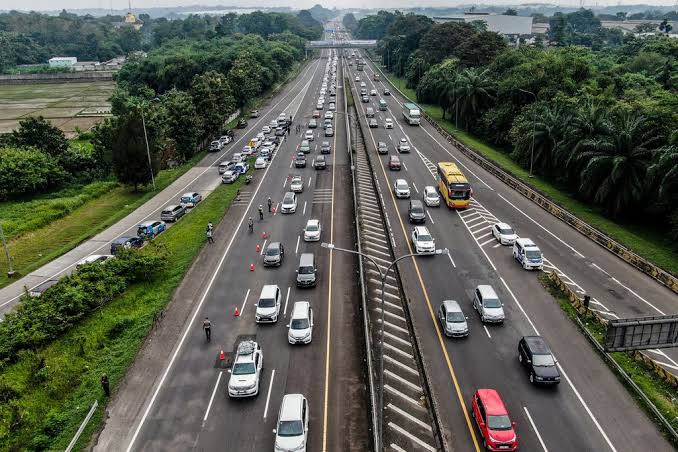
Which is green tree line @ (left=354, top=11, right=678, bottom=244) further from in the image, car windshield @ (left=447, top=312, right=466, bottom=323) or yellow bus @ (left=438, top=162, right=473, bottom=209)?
car windshield @ (left=447, top=312, right=466, bottom=323)

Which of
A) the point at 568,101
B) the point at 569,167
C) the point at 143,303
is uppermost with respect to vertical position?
the point at 568,101

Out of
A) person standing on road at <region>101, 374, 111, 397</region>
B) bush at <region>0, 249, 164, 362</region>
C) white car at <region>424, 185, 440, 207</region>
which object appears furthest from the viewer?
white car at <region>424, 185, 440, 207</region>

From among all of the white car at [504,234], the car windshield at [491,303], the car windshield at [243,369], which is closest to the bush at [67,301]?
the car windshield at [243,369]

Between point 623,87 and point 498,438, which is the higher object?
point 623,87

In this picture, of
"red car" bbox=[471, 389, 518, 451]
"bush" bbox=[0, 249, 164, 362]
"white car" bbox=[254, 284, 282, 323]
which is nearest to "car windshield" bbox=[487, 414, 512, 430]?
"red car" bbox=[471, 389, 518, 451]

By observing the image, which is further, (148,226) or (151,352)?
(148,226)

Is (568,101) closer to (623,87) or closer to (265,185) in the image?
(623,87)

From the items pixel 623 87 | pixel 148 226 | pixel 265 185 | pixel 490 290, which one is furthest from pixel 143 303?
pixel 623 87
